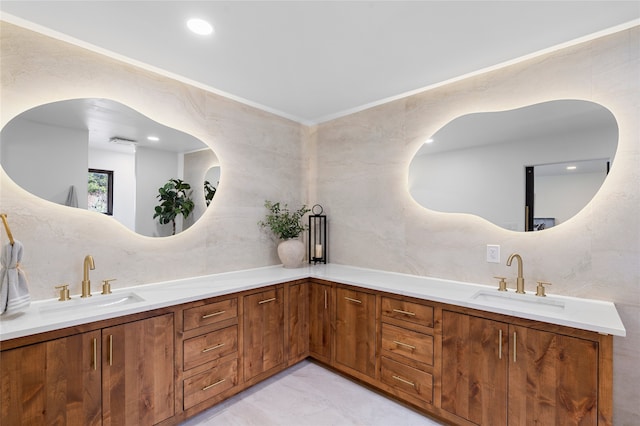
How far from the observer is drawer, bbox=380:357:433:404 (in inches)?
78.0

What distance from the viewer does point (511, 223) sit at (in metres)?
2.11

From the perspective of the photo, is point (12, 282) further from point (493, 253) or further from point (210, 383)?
point (493, 253)

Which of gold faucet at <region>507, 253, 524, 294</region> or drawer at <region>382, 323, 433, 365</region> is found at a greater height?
gold faucet at <region>507, 253, 524, 294</region>

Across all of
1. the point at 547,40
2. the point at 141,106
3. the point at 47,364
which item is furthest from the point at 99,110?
the point at 547,40

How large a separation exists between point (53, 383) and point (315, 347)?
1.79 metres

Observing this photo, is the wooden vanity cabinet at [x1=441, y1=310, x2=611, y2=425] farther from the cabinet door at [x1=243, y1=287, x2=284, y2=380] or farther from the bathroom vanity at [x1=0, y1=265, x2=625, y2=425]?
the cabinet door at [x1=243, y1=287, x2=284, y2=380]

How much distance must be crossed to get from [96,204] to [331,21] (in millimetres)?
1895

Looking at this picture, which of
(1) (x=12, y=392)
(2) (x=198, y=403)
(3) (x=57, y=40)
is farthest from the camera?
(2) (x=198, y=403)

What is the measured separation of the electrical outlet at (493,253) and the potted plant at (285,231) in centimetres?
162

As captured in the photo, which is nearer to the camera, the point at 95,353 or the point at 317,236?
the point at 95,353

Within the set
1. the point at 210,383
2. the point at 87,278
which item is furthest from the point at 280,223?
the point at 87,278

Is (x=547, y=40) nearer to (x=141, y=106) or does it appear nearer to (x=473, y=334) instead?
(x=473, y=334)

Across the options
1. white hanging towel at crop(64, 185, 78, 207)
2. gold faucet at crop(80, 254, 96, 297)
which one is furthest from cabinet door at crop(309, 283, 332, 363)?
white hanging towel at crop(64, 185, 78, 207)

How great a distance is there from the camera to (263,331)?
7.70 feet
